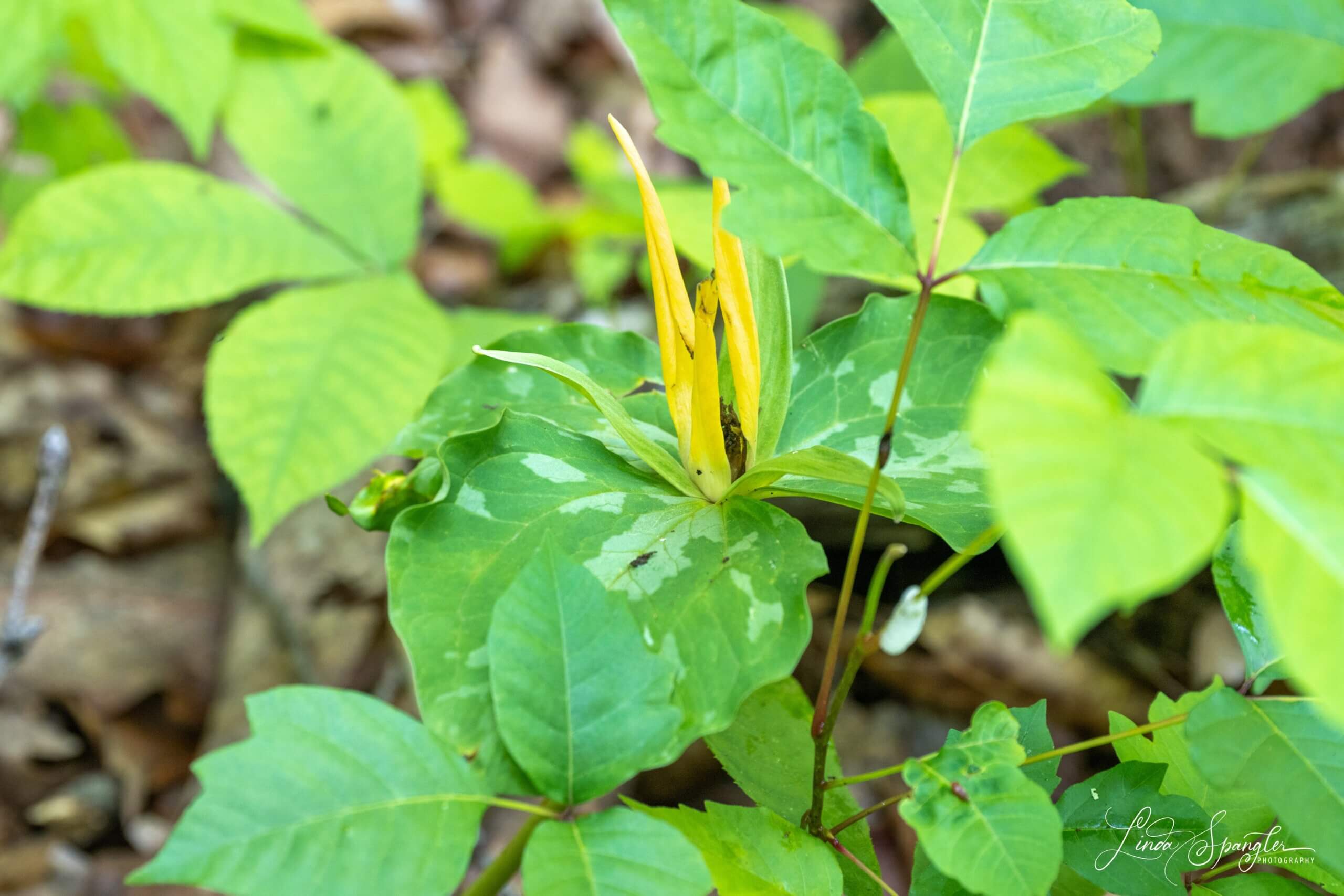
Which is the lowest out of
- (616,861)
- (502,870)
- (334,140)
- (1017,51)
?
(502,870)

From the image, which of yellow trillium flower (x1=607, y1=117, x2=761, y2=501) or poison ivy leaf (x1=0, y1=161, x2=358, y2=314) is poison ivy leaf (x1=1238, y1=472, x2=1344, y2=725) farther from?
poison ivy leaf (x1=0, y1=161, x2=358, y2=314)

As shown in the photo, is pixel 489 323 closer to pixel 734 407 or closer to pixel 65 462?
pixel 65 462

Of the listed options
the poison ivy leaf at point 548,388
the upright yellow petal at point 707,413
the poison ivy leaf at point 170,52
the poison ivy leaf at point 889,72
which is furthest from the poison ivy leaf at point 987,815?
the poison ivy leaf at point 889,72

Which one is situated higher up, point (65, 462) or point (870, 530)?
point (65, 462)

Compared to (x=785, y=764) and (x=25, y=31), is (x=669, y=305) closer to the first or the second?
(x=785, y=764)

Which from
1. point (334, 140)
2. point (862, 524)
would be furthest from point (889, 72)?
point (862, 524)

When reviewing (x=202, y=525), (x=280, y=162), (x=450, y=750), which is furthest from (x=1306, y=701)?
(x=202, y=525)

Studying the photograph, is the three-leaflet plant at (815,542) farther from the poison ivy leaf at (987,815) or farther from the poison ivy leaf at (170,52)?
the poison ivy leaf at (170,52)
